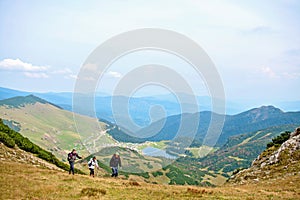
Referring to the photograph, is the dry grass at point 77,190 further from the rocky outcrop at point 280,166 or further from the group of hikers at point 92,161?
the rocky outcrop at point 280,166

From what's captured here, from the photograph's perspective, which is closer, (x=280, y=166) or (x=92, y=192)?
(x=92, y=192)

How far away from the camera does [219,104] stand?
154 ft

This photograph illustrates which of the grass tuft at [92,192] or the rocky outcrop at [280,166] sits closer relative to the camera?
the grass tuft at [92,192]

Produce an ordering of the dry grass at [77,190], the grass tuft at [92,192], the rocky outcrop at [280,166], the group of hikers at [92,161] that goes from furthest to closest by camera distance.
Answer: the rocky outcrop at [280,166]
the group of hikers at [92,161]
the grass tuft at [92,192]
the dry grass at [77,190]

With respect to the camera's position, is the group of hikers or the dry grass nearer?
the dry grass

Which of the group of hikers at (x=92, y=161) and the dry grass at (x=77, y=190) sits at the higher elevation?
the group of hikers at (x=92, y=161)

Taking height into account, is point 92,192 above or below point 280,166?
below

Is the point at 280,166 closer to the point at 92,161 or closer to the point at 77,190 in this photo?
the point at 92,161

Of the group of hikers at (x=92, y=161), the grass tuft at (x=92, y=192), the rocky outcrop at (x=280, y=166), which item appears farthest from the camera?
the rocky outcrop at (x=280, y=166)

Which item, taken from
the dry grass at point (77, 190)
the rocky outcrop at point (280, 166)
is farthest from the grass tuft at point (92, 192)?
the rocky outcrop at point (280, 166)

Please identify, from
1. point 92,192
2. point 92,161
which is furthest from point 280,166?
point 92,192

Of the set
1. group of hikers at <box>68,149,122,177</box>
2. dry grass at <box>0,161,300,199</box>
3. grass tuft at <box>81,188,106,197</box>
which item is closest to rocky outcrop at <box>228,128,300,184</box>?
dry grass at <box>0,161,300,199</box>

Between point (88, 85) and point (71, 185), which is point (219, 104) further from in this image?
point (71, 185)

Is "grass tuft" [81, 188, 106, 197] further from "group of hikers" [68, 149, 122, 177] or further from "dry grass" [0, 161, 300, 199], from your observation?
"group of hikers" [68, 149, 122, 177]
